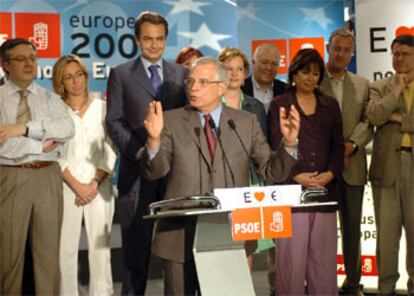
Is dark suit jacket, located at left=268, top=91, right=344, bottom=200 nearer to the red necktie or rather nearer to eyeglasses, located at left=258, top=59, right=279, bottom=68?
eyeglasses, located at left=258, top=59, right=279, bottom=68

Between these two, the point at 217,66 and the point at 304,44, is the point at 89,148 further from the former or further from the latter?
the point at 304,44

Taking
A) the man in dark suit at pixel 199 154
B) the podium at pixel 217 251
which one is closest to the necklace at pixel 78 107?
the man in dark suit at pixel 199 154

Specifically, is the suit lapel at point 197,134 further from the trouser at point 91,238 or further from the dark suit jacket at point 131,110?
the trouser at point 91,238

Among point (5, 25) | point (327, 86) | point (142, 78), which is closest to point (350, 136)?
point (327, 86)

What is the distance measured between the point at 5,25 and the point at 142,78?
1.55 m

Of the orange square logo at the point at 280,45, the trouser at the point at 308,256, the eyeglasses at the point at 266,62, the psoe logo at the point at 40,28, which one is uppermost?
the psoe logo at the point at 40,28

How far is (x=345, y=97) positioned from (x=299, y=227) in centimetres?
122

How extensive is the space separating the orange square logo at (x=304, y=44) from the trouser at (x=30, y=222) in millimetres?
2099

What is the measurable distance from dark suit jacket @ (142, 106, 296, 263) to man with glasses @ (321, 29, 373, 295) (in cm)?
168

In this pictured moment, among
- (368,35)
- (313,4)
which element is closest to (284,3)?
(313,4)

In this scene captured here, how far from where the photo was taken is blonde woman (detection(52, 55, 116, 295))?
5.25 meters

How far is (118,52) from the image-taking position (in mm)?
6066

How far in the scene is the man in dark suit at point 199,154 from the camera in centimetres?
370

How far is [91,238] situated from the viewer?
537cm
